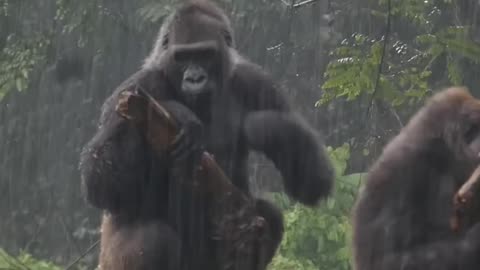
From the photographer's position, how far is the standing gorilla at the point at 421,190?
17.1 ft

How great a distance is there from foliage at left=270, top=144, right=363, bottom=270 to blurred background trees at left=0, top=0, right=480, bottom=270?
1cm

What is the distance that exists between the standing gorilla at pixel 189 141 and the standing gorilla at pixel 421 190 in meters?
0.60

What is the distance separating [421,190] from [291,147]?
0.80 m

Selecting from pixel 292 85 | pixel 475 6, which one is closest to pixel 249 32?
pixel 292 85

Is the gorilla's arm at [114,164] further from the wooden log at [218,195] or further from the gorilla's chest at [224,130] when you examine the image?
the gorilla's chest at [224,130]

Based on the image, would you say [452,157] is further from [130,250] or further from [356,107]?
[356,107]

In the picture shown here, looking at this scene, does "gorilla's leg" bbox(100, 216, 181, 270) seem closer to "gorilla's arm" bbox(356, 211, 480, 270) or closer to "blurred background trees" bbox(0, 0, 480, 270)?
"gorilla's arm" bbox(356, 211, 480, 270)

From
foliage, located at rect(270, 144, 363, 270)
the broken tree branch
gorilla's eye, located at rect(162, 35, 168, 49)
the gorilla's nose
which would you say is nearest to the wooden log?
the gorilla's nose

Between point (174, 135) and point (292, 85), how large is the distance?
7.15 metres

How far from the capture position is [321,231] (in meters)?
8.80

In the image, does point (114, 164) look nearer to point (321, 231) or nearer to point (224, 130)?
point (224, 130)

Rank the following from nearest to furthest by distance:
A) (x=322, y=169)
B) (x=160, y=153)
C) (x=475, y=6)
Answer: (x=160, y=153), (x=322, y=169), (x=475, y=6)

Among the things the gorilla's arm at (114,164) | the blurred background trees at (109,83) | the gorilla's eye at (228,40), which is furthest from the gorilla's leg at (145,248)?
the blurred background trees at (109,83)

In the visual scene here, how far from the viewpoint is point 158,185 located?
231 inches
